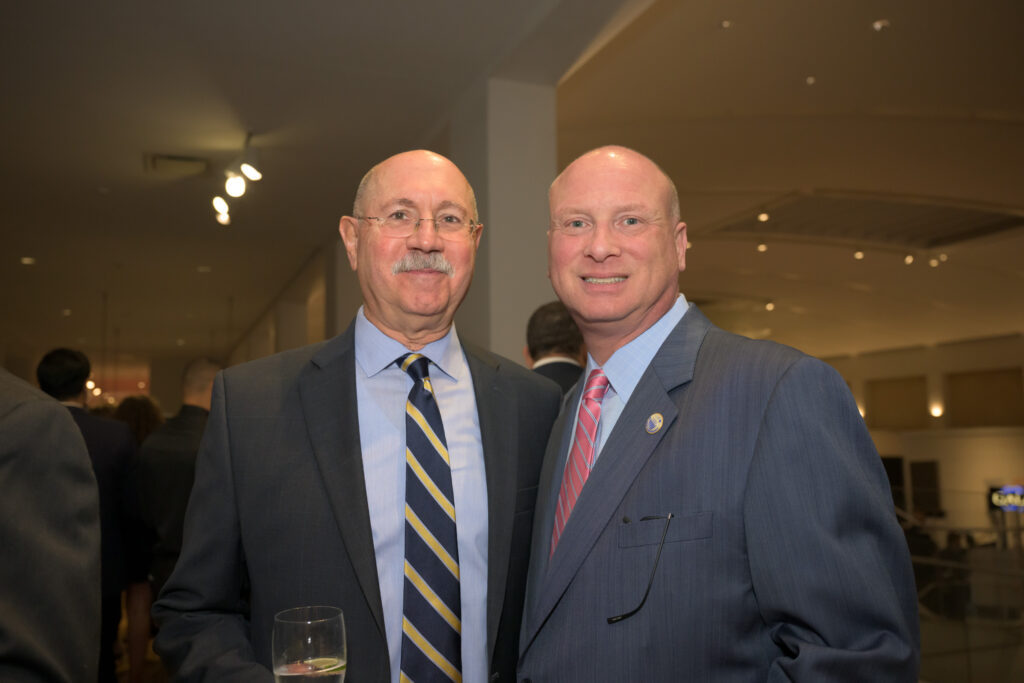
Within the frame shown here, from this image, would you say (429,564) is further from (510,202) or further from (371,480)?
(510,202)

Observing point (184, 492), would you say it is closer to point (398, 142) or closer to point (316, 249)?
point (398, 142)

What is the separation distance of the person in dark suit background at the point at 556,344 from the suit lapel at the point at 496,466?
A: 138 centimetres

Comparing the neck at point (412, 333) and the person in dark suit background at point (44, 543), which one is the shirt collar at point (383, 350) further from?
the person in dark suit background at point (44, 543)

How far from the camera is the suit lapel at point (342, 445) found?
5.16 feet

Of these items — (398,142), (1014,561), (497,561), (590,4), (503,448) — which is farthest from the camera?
(398,142)

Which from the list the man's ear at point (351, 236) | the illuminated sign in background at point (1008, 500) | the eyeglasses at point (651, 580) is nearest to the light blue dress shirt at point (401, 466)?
the man's ear at point (351, 236)

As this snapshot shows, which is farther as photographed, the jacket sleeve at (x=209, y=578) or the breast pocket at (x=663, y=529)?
the jacket sleeve at (x=209, y=578)

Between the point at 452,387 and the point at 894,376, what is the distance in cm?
2337

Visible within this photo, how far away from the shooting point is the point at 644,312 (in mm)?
1709

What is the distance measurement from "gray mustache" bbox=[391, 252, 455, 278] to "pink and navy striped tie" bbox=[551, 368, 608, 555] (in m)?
0.44

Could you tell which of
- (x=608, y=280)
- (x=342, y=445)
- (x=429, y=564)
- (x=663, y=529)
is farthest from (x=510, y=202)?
(x=663, y=529)

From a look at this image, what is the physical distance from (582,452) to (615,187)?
1.86 feet

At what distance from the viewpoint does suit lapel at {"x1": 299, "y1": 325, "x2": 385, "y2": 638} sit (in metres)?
1.57

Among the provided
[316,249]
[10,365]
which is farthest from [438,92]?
[10,365]
